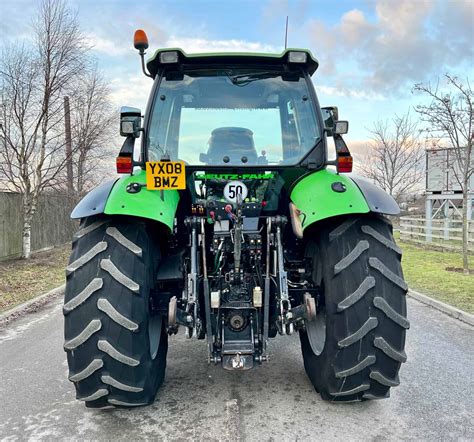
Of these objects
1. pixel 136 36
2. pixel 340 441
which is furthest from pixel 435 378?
pixel 136 36

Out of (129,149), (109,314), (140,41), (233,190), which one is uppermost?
(140,41)

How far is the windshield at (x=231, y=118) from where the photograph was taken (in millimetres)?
3387

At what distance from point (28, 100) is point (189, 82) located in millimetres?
10720

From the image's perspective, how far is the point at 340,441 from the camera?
271 cm

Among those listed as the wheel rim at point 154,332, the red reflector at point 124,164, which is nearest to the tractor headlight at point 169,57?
the red reflector at point 124,164

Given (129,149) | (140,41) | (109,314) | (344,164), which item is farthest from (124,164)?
(344,164)

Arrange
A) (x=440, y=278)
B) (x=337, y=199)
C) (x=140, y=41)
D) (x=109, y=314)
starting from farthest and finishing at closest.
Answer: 1. (x=440, y=278)
2. (x=140, y=41)
3. (x=337, y=199)
4. (x=109, y=314)

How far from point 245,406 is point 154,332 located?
870mm

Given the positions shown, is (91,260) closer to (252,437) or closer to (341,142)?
(252,437)

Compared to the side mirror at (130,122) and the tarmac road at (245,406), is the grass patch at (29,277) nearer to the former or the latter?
the tarmac road at (245,406)

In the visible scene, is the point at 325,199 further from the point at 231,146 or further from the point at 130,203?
the point at 130,203

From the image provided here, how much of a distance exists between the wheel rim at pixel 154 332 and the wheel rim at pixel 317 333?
118 cm

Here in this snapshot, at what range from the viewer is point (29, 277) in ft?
32.1

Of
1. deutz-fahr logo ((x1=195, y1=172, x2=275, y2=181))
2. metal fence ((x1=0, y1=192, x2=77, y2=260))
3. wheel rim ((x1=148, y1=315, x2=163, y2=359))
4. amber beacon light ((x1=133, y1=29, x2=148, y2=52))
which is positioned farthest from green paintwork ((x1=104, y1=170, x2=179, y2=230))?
metal fence ((x1=0, y1=192, x2=77, y2=260))
